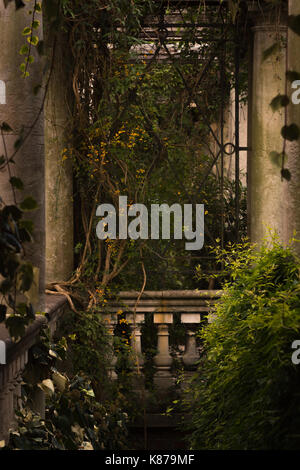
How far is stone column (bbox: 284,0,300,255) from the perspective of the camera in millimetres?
3186

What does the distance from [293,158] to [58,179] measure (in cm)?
211

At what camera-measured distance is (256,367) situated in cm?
274

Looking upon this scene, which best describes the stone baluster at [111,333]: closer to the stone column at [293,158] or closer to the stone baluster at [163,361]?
the stone baluster at [163,361]

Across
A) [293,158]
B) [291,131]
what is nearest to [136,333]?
[293,158]

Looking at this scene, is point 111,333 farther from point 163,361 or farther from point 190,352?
point 190,352

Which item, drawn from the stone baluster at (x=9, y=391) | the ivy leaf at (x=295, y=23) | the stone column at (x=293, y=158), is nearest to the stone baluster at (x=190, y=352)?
the stone column at (x=293, y=158)

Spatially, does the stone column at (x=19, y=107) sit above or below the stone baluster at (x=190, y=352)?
above

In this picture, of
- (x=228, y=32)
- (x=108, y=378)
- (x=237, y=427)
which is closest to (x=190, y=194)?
(x=228, y=32)

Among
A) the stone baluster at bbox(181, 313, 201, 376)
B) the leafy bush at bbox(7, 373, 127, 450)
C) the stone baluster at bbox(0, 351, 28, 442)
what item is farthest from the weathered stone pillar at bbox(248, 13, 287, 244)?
the stone baluster at bbox(0, 351, 28, 442)

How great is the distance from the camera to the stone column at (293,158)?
3186mm

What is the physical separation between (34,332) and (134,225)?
2315mm

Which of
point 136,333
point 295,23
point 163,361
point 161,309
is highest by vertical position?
point 295,23

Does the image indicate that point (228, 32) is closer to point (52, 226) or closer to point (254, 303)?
point (52, 226)

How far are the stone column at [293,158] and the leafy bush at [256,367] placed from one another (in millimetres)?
242
